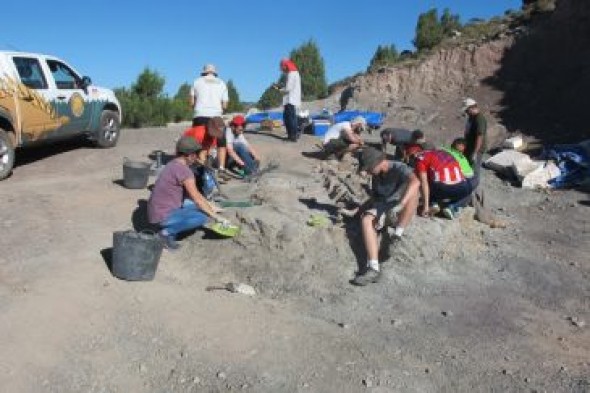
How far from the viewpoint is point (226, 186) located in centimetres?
988

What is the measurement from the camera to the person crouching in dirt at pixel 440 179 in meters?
8.45

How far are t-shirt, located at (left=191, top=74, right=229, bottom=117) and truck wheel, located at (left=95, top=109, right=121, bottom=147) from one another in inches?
125

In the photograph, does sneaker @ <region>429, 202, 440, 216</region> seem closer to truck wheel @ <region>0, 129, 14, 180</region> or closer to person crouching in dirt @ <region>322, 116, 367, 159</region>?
person crouching in dirt @ <region>322, 116, 367, 159</region>

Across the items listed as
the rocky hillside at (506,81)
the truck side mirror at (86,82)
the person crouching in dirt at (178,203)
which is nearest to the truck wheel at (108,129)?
the truck side mirror at (86,82)

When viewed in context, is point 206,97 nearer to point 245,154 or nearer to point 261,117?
point 245,154

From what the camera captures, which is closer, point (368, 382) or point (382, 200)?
point (368, 382)

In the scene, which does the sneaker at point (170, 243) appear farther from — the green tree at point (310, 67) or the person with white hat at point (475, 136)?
the green tree at point (310, 67)

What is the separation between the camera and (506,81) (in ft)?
63.9

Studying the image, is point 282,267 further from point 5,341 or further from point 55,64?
point 55,64

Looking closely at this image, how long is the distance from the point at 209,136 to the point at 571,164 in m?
6.75

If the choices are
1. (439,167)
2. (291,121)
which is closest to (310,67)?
(291,121)

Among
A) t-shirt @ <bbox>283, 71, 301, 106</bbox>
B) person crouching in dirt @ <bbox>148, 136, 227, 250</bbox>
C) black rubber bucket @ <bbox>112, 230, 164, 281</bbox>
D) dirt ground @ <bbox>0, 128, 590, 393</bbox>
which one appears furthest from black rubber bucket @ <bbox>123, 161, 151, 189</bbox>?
t-shirt @ <bbox>283, 71, 301, 106</bbox>

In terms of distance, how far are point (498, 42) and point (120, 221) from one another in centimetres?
1539

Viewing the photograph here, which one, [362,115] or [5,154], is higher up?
[5,154]
